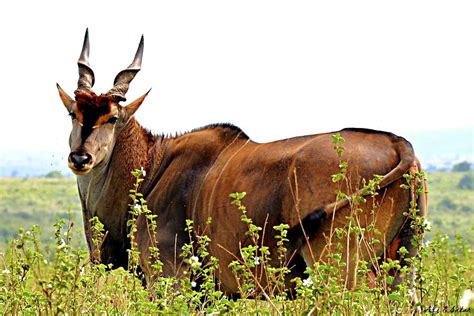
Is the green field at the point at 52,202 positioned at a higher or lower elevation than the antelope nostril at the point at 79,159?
lower

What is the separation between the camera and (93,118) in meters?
9.45

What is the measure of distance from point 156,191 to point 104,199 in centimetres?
69

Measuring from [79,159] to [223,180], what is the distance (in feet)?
4.61

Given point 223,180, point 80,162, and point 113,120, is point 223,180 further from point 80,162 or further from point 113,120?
point 113,120

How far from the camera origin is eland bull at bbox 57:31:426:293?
729 centimetres

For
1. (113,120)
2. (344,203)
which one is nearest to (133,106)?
(113,120)

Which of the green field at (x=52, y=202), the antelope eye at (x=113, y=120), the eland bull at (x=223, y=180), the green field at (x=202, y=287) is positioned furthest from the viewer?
the green field at (x=52, y=202)

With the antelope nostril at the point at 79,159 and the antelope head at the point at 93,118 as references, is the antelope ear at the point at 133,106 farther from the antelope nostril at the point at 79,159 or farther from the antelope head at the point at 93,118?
the antelope nostril at the point at 79,159

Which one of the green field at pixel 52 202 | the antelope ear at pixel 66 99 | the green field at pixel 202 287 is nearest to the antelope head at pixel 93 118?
the antelope ear at pixel 66 99

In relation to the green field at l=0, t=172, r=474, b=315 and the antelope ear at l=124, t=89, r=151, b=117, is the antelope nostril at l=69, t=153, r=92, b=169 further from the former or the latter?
the green field at l=0, t=172, r=474, b=315

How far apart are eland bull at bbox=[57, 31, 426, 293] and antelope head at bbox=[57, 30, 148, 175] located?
0.01 metres

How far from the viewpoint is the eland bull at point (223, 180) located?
7293 mm

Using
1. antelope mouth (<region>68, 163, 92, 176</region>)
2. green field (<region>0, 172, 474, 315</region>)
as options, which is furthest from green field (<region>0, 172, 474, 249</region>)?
green field (<region>0, 172, 474, 315</region>)

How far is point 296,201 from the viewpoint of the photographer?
750cm
